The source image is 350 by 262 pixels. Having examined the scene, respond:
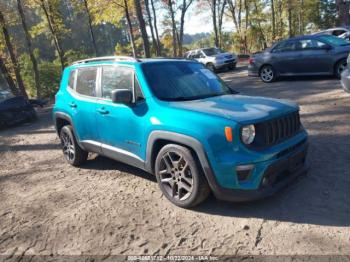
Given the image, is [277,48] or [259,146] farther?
[277,48]

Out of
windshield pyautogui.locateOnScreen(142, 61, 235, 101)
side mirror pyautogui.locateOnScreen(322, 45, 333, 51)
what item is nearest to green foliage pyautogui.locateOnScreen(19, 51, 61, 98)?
side mirror pyautogui.locateOnScreen(322, 45, 333, 51)

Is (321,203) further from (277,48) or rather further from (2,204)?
(277,48)

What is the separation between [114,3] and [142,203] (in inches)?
745

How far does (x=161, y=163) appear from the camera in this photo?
Result: 161 inches

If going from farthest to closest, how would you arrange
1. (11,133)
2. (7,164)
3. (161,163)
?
1. (11,133)
2. (7,164)
3. (161,163)

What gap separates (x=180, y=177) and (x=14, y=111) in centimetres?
940

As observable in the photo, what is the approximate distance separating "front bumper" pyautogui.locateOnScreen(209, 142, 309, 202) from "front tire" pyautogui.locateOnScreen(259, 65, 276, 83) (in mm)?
8966

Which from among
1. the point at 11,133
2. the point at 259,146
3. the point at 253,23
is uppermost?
the point at 253,23

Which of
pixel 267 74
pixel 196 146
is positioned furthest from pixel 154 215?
pixel 267 74

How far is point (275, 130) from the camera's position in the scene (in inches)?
146

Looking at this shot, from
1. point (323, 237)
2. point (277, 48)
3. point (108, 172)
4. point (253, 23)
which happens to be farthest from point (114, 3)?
point (253, 23)

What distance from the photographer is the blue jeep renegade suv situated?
3480mm

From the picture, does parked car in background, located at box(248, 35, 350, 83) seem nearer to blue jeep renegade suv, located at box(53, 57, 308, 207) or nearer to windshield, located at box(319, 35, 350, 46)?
windshield, located at box(319, 35, 350, 46)

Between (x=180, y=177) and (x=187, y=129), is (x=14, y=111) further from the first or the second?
(x=187, y=129)
